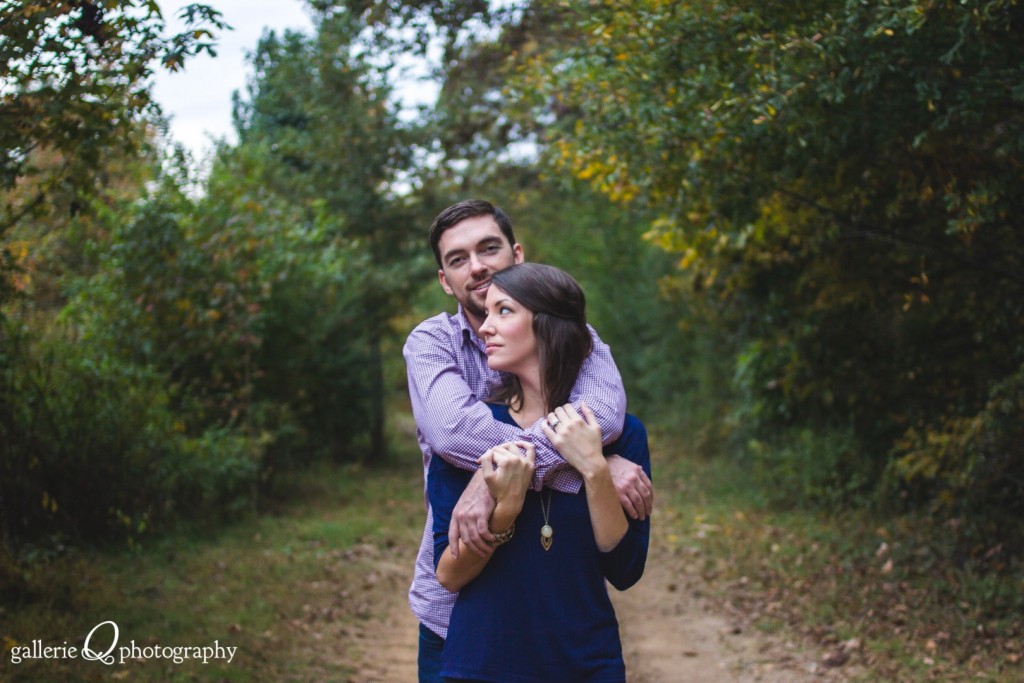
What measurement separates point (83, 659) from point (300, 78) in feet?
37.4

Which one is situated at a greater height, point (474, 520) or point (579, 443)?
point (579, 443)

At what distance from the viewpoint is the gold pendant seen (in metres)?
2.43

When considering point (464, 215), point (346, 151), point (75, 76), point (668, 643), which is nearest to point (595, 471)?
point (464, 215)

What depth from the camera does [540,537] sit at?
2.45 meters

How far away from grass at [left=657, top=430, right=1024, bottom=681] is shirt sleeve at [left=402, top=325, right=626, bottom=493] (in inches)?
179

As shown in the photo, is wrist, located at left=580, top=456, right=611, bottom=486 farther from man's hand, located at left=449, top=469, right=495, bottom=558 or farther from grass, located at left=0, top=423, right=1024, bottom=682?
grass, located at left=0, top=423, right=1024, bottom=682

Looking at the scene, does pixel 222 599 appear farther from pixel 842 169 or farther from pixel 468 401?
pixel 468 401

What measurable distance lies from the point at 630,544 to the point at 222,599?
5825 millimetres

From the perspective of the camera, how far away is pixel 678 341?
17688 millimetres

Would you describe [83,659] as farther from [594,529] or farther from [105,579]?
[594,529]

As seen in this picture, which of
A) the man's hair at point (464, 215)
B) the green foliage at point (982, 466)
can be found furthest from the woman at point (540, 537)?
the green foliage at point (982, 466)

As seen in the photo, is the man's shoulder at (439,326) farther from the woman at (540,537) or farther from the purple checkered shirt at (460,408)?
the woman at (540,537)

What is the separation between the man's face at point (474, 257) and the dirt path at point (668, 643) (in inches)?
168

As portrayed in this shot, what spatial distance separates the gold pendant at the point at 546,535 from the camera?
243 cm
